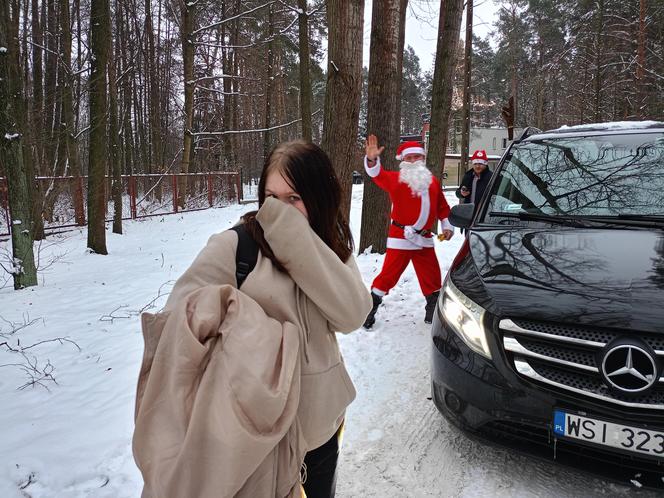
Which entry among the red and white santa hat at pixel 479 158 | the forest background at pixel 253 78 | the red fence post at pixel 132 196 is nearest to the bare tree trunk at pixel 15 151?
the forest background at pixel 253 78

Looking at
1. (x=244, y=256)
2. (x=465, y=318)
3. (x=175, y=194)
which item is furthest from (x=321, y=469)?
(x=175, y=194)

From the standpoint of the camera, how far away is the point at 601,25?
879 inches

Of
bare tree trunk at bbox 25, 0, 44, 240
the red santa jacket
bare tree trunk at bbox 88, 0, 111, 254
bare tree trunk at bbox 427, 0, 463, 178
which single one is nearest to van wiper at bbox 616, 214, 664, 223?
the red santa jacket

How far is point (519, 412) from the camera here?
2.17 m

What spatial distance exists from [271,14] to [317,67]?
22.7 feet

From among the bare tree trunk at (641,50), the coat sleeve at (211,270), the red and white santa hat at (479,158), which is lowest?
the coat sleeve at (211,270)

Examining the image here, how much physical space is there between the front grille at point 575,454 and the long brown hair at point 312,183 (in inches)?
53.8

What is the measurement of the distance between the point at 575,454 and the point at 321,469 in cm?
130

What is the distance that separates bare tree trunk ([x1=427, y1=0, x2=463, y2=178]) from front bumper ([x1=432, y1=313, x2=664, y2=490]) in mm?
7345

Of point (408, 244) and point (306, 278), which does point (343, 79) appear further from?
point (306, 278)

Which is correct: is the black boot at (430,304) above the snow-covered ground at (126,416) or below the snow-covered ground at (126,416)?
above

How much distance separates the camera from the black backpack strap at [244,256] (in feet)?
4.67

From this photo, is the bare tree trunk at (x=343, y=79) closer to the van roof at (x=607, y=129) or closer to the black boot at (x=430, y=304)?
the black boot at (x=430, y=304)

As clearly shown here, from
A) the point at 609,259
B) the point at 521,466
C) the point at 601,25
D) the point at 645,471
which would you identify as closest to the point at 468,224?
the point at 609,259
